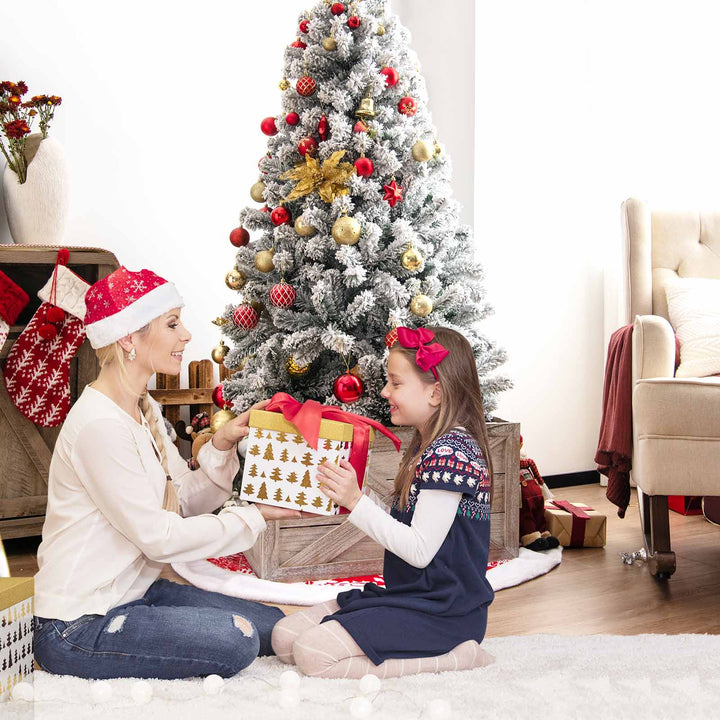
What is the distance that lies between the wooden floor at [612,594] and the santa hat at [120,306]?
44.4 inches

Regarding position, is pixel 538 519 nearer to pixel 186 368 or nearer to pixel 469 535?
pixel 469 535

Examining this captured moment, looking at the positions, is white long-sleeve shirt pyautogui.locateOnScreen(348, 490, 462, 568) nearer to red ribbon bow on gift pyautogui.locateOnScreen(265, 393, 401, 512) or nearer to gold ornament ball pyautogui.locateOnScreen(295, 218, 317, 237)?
red ribbon bow on gift pyautogui.locateOnScreen(265, 393, 401, 512)

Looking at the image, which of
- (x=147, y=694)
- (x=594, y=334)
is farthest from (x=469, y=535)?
(x=594, y=334)

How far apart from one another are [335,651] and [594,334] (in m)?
2.82

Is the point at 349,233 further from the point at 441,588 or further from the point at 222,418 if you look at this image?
the point at 441,588

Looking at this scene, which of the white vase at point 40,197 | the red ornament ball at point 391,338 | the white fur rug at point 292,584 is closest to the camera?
A: the white fur rug at point 292,584

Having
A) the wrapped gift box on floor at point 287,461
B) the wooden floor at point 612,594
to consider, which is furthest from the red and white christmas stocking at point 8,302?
the wrapped gift box on floor at point 287,461

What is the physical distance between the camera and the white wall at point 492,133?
344 cm

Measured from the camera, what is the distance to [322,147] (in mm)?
2670

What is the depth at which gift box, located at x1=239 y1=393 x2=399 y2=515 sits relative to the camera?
66.1 inches

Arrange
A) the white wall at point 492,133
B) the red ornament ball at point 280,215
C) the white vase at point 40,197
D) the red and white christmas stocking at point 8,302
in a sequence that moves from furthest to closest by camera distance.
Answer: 1. the white wall at point 492,133
2. the white vase at point 40,197
3. the red and white christmas stocking at point 8,302
4. the red ornament ball at point 280,215

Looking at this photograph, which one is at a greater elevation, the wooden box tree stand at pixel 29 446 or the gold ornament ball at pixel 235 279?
the gold ornament ball at pixel 235 279

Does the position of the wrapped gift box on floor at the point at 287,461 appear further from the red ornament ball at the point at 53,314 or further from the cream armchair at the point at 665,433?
the red ornament ball at the point at 53,314

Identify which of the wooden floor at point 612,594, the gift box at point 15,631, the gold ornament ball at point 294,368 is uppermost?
the gold ornament ball at point 294,368
